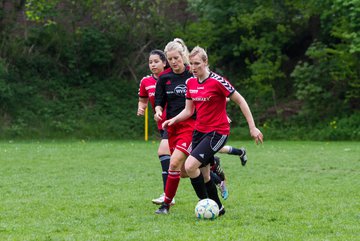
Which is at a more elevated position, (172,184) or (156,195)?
(172,184)

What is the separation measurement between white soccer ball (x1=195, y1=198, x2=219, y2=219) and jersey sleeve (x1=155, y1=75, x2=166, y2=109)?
1.58m

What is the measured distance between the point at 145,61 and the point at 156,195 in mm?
18947

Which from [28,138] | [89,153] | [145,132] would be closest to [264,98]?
[145,132]

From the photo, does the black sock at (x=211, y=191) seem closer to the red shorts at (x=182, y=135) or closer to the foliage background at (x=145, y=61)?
the red shorts at (x=182, y=135)

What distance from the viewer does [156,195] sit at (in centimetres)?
926

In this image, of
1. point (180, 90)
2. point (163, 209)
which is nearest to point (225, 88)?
point (180, 90)

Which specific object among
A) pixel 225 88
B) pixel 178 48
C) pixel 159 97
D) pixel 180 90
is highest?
pixel 178 48

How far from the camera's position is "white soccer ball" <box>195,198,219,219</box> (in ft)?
22.9

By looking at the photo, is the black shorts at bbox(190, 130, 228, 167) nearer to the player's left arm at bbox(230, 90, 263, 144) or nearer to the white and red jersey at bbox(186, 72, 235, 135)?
the white and red jersey at bbox(186, 72, 235, 135)

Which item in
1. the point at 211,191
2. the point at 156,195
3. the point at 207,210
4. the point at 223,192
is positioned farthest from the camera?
the point at 156,195

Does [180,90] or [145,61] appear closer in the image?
[180,90]

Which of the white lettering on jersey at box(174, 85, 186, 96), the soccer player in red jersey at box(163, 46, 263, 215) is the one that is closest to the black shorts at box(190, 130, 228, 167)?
the soccer player in red jersey at box(163, 46, 263, 215)

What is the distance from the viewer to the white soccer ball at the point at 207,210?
22.9 feet

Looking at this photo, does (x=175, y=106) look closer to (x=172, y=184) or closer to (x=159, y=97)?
(x=159, y=97)
